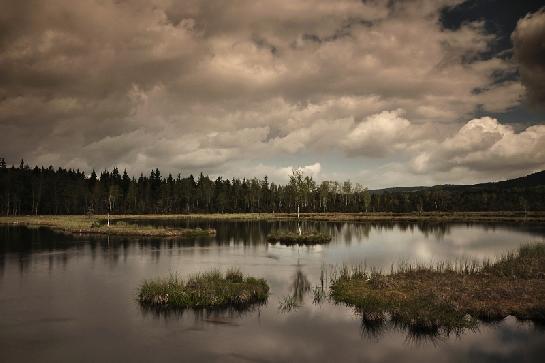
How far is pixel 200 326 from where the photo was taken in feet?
87.8

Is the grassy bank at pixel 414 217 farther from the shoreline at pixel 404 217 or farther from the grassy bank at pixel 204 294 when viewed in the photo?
the grassy bank at pixel 204 294

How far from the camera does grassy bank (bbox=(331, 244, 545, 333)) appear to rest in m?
26.9

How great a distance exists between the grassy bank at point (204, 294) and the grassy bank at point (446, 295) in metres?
6.77

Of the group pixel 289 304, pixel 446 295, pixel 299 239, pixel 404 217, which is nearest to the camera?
pixel 446 295

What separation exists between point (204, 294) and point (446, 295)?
17.5 metres

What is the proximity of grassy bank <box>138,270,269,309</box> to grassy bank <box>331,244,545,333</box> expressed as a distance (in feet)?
22.2

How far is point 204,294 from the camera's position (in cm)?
3150

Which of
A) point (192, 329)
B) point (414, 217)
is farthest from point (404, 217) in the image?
point (192, 329)

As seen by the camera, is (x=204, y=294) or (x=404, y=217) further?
(x=404, y=217)

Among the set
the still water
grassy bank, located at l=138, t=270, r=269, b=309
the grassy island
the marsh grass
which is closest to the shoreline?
the grassy island

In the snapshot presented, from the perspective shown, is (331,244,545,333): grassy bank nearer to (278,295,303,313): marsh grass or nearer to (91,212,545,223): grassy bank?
(278,295,303,313): marsh grass

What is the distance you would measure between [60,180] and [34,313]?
182 meters

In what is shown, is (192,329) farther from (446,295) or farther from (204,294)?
(446,295)

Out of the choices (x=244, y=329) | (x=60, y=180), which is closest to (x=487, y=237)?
(x=244, y=329)
